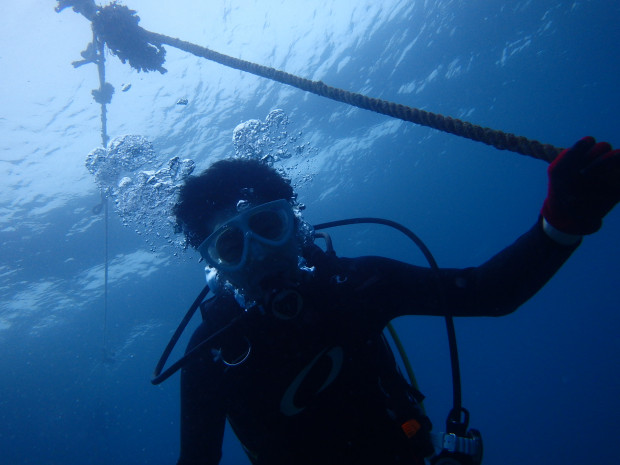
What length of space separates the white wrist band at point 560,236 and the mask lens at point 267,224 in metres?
2.07

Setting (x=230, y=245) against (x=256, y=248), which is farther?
(x=230, y=245)

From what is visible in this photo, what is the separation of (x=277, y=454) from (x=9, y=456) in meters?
86.3

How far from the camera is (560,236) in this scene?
6.58 ft

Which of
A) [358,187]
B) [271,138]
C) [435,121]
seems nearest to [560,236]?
[435,121]

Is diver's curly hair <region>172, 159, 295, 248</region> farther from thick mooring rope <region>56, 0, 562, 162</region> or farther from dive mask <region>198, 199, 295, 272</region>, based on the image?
thick mooring rope <region>56, 0, 562, 162</region>

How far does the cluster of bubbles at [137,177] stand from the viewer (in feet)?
30.8

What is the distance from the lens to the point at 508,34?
20531 millimetres

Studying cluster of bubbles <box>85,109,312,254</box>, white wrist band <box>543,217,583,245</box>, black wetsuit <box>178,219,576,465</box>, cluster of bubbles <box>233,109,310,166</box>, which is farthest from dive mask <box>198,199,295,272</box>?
cluster of bubbles <box>233,109,310,166</box>

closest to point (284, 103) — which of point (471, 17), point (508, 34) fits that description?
point (471, 17)

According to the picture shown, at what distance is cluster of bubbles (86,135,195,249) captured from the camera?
9.40 meters

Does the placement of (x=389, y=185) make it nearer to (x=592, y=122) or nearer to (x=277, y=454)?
(x=592, y=122)

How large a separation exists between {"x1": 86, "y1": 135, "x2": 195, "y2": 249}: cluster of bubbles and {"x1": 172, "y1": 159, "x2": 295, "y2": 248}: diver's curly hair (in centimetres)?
418

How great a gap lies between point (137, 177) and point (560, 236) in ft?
46.4

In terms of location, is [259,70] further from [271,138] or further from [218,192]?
[271,138]
